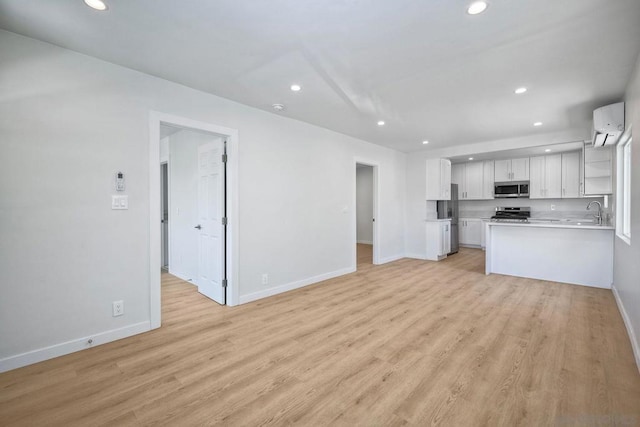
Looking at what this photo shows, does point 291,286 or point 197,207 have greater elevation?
point 197,207

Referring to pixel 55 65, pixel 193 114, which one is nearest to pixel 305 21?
pixel 193 114

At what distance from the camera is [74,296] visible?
245 centimetres

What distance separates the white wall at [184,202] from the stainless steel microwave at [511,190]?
7035 millimetres

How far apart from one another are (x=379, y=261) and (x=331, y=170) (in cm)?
234

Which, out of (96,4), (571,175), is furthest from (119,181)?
(571,175)

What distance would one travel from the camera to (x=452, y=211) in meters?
7.29

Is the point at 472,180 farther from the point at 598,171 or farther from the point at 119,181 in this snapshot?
the point at 119,181

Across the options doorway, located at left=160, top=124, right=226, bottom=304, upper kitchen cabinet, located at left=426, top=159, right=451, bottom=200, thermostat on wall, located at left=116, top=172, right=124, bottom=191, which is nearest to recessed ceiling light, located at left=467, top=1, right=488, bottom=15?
doorway, located at left=160, top=124, right=226, bottom=304

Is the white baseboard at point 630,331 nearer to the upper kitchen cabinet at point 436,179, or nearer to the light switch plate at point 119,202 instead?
the upper kitchen cabinet at point 436,179

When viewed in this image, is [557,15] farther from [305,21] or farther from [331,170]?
[331,170]

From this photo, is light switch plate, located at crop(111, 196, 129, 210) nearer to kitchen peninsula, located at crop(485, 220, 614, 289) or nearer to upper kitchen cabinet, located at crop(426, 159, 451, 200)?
kitchen peninsula, located at crop(485, 220, 614, 289)

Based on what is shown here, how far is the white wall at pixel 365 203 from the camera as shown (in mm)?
9359

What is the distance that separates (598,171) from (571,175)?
244 cm

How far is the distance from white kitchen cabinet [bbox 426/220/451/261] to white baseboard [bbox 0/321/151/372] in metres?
5.66
